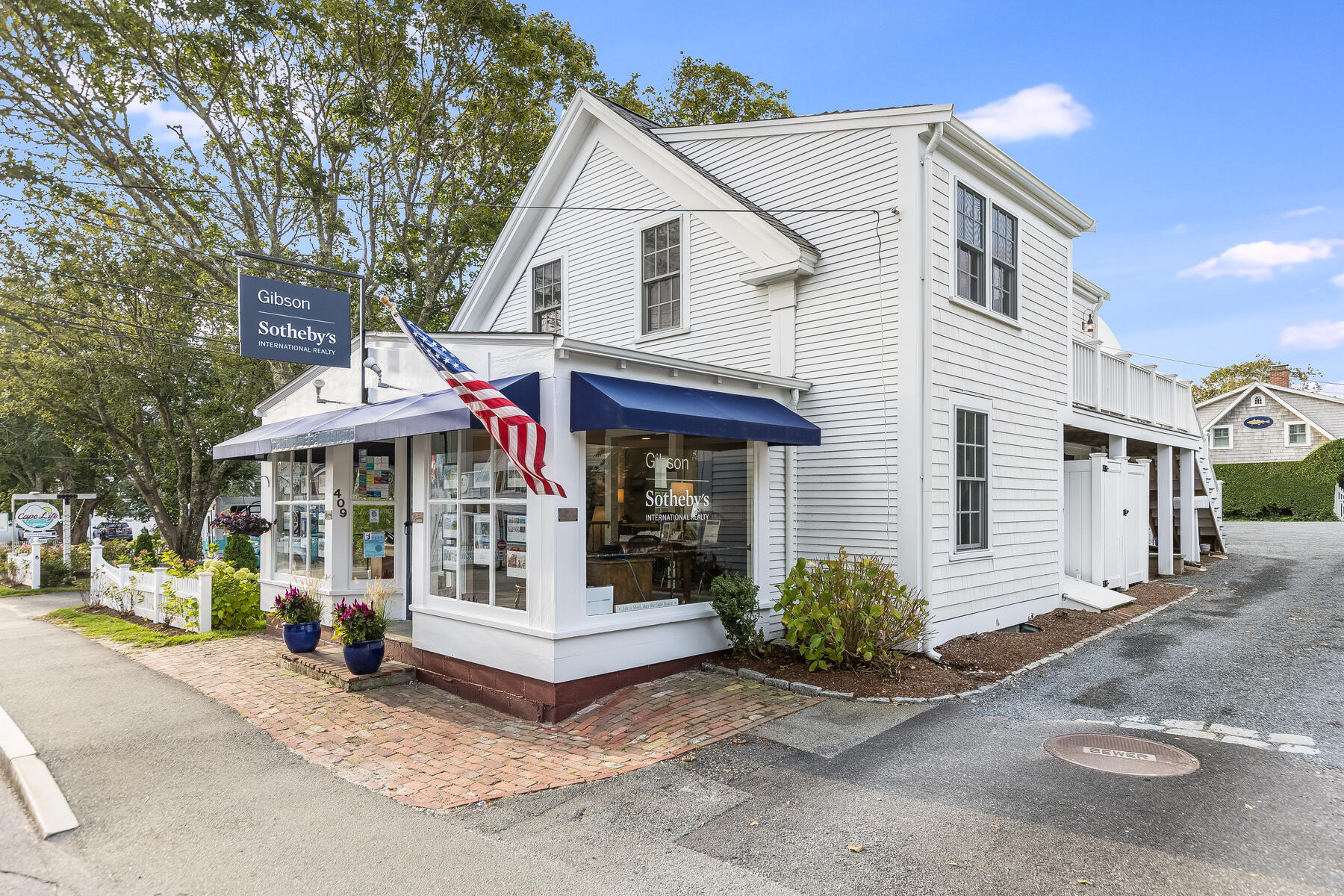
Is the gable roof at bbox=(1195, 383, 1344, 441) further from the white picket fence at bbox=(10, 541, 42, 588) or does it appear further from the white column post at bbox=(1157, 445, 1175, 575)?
the white picket fence at bbox=(10, 541, 42, 588)

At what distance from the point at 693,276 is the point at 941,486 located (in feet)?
15.1

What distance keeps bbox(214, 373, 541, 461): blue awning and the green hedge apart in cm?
3452

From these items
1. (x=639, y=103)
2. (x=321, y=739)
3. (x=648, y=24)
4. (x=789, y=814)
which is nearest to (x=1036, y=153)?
(x=648, y=24)

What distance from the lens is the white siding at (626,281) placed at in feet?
33.9

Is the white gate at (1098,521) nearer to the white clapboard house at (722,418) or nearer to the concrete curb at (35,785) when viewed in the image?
the white clapboard house at (722,418)

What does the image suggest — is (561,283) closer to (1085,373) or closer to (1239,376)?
(1085,373)

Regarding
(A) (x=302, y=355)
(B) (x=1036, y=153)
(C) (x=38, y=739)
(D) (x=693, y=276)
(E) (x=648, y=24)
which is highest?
(E) (x=648, y=24)

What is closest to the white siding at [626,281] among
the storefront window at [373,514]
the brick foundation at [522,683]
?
the storefront window at [373,514]

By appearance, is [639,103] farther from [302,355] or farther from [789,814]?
[789,814]

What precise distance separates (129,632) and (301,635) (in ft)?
15.6

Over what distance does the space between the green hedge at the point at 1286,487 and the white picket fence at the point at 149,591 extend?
36.4 metres

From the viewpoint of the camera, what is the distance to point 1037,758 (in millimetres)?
5469

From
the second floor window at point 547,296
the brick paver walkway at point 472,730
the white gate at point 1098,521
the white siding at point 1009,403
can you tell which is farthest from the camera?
the second floor window at point 547,296

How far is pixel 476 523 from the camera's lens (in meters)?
7.59
